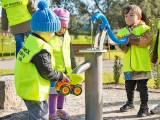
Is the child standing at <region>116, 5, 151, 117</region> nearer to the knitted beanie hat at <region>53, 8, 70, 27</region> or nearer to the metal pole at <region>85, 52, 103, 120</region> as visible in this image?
the knitted beanie hat at <region>53, 8, 70, 27</region>

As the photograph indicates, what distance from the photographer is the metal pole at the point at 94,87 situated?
371 centimetres

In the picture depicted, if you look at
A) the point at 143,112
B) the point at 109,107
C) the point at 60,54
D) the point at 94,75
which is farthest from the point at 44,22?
the point at 109,107

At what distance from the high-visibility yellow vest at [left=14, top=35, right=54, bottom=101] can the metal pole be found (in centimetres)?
56

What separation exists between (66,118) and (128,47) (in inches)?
46.6

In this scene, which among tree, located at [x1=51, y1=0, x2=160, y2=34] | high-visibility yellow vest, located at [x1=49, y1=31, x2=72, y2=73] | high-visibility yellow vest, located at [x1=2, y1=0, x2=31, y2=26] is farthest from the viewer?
tree, located at [x1=51, y1=0, x2=160, y2=34]

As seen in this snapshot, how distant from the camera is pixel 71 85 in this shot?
3.45 meters

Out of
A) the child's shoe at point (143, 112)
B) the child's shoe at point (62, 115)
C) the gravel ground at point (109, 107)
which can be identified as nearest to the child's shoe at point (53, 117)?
the child's shoe at point (62, 115)

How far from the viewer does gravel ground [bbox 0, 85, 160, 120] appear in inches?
188

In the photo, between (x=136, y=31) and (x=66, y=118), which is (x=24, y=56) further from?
(x=136, y=31)

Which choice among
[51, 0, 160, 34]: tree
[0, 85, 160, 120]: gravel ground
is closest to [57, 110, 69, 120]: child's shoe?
[0, 85, 160, 120]: gravel ground

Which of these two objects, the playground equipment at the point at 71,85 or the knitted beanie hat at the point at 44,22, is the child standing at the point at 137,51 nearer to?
the playground equipment at the point at 71,85

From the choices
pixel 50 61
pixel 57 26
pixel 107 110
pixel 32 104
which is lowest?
pixel 107 110

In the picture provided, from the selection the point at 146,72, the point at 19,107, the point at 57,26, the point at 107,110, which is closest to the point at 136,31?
the point at 146,72

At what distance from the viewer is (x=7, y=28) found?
577cm
